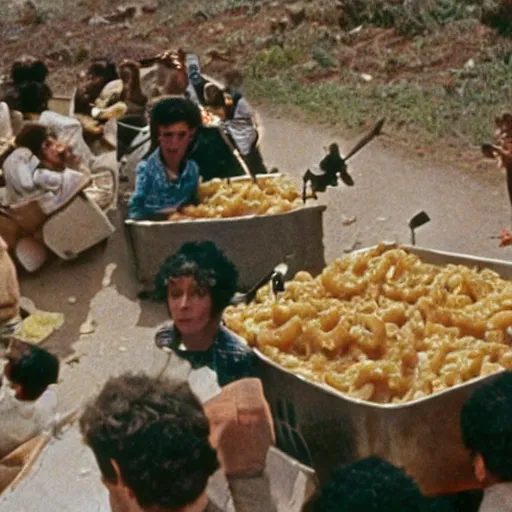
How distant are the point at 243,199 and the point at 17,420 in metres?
2.37

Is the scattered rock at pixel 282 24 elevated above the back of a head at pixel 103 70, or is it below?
below

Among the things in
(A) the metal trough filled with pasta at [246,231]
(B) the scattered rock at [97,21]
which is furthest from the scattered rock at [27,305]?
(B) the scattered rock at [97,21]

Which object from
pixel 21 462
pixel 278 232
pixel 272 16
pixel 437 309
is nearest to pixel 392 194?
pixel 278 232

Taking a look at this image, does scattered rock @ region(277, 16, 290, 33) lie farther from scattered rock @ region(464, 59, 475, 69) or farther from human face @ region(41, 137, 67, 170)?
human face @ region(41, 137, 67, 170)

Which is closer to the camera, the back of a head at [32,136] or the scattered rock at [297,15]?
the back of a head at [32,136]

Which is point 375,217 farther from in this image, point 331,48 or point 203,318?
point 331,48

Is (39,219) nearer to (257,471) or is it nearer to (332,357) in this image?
(332,357)

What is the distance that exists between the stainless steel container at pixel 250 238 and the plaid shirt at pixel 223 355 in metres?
1.78

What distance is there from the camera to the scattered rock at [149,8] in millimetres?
16828

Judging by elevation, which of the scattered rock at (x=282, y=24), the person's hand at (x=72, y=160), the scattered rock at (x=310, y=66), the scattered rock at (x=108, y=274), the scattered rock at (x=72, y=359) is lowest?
the scattered rock at (x=282, y=24)

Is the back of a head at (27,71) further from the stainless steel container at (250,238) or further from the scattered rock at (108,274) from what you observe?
the stainless steel container at (250,238)

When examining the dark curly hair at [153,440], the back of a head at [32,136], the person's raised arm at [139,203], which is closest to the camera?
the dark curly hair at [153,440]

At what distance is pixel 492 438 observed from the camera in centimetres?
359

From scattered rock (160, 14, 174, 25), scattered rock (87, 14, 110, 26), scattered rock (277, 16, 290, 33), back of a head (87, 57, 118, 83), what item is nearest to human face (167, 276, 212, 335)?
back of a head (87, 57, 118, 83)
